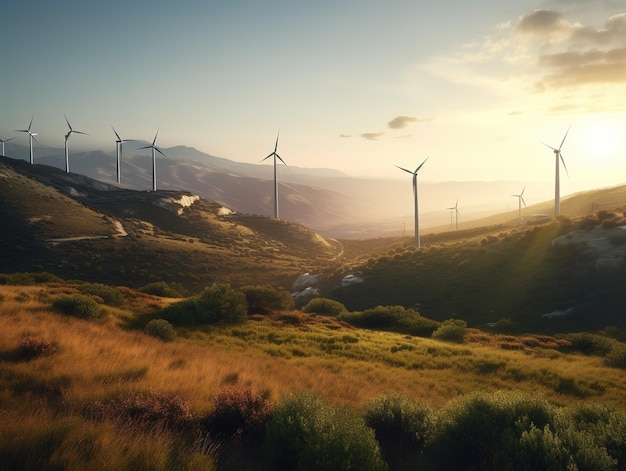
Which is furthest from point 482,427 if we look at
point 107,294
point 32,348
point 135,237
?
point 135,237

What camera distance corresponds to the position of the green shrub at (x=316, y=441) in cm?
677

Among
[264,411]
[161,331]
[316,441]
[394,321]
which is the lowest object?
[394,321]

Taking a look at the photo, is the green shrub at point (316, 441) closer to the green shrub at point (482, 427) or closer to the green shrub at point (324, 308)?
the green shrub at point (482, 427)

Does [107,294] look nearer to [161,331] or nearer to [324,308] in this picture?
[161,331]

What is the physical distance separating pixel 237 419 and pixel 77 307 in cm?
1815

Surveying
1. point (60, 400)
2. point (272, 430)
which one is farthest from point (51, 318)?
point (272, 430)

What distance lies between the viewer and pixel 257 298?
130ft

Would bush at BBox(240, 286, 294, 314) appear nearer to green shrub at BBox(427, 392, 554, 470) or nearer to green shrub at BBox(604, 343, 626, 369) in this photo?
green shrub at BBox(604, 343, 626, 369)

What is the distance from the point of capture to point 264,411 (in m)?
9.41

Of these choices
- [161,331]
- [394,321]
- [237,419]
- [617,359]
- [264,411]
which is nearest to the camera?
[237,419]

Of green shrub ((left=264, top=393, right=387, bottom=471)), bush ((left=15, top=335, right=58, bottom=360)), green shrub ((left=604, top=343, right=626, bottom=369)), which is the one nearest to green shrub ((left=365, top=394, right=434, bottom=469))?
green shrub ((left=264, top=393, right=387, bottom=471))

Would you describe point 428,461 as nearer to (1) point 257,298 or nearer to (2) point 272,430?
(2) point 272,430

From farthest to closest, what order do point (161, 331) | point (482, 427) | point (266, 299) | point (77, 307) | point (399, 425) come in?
1. point (266, 299)
2. point (77, 307)
3. point (161, 331)
4. point (399, 425)
5. point (482, 427)

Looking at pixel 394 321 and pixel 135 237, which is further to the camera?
pixel 135 237
